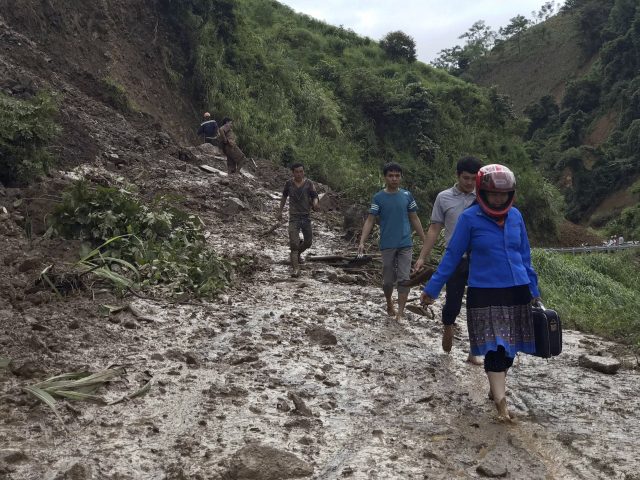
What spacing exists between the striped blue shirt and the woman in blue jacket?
253 cm

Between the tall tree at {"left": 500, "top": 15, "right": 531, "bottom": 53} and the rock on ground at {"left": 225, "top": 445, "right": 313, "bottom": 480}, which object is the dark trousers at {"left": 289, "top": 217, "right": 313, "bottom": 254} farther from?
the tall tree at {"left": 500, "top": 15, "right": 531, "bottom": 53}

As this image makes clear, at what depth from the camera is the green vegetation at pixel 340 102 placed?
2139 centimetres

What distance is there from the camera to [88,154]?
12.7 metres

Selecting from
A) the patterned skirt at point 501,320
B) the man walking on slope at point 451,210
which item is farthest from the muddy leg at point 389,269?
the patterned skirt at point 501,320

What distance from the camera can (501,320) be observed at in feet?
13.5

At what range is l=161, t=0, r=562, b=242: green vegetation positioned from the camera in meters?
21.4

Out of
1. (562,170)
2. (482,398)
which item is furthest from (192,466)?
(562,170)

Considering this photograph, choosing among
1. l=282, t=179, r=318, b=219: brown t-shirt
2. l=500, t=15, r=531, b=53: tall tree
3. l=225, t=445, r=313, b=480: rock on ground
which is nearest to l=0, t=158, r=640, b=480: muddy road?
l=225, t=445, r=313, b=480: rock on ground

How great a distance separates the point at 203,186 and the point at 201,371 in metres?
9.04

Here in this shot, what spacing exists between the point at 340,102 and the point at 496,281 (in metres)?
25.0

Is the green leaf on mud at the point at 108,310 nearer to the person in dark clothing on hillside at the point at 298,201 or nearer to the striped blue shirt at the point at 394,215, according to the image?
the striped blue shirt at the point at 394,215

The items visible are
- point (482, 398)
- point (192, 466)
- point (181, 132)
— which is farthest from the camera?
point (181, 132)

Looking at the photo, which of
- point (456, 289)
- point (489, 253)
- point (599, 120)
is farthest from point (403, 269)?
point (599, 120)

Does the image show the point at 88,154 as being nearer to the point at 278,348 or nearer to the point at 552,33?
the point at 278,348
